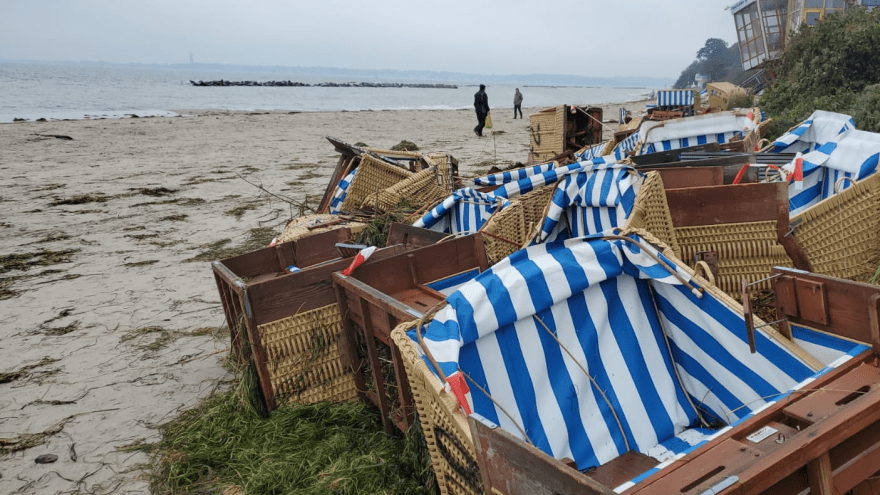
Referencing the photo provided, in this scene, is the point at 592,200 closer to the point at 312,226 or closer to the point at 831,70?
the point at 312,226

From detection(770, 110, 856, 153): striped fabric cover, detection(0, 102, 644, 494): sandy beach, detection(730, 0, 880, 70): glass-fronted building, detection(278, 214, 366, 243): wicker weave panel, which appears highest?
detection(730, 0, 880, 70): glass-fronted building

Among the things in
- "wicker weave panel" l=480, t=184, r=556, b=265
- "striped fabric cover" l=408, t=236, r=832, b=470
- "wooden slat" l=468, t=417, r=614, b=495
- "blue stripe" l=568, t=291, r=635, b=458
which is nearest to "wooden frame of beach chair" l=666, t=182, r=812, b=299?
"striped fabric cover" l=408, t=236, r=832, b=470

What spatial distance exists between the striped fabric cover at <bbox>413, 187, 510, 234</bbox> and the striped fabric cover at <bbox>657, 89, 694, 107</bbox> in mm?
9977

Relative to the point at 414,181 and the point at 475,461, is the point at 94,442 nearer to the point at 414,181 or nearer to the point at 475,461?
the point at 475,461

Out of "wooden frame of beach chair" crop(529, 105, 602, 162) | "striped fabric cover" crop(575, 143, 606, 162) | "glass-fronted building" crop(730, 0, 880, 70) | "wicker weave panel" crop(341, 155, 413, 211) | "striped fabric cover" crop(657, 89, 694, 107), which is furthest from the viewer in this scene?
"glass-fronted building" crop(730, 0, 880, 70)

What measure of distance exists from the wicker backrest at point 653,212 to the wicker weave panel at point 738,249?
149mm

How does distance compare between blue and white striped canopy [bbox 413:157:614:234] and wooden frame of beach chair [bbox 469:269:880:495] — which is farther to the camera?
blue and white striped canopy [bbox 413:157:614:234]

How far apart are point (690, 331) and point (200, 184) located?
37.1 feet

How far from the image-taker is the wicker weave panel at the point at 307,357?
3.24 m

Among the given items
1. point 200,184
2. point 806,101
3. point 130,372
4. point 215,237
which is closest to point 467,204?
point 130,372

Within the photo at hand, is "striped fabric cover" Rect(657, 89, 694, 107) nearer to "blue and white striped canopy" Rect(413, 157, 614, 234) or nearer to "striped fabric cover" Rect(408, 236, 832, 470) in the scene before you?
"blue and white striped canopy" Rect(413, 157, 614, 234)

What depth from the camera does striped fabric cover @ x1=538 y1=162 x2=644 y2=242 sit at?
3.34 meters

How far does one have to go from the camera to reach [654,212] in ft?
10.1

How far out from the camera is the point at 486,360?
92.8 inches
